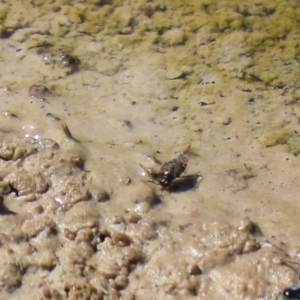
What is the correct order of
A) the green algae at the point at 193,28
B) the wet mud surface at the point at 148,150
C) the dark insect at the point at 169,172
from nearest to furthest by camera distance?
the wet mud surface at the point at 148,150 → the dark insect at the point at 169,172 → the green algae at the point at 193,28

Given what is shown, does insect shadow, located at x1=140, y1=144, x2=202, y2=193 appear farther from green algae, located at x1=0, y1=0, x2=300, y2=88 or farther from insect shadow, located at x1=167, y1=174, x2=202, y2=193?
green algae, located at x1=0, y1=0, x2=300, y2=88

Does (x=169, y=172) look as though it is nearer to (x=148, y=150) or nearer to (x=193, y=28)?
(x=148, y=150)

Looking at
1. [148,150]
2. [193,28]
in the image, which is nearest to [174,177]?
[148,150]

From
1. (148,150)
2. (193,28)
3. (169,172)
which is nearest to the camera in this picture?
(169,172)

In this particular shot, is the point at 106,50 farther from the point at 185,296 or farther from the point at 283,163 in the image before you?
the point at 185,296

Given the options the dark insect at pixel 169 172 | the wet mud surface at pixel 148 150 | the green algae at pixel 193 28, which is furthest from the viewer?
the green algae at pixel 193 28

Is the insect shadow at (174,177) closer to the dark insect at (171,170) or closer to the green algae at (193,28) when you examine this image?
the dark insect at (171,170)

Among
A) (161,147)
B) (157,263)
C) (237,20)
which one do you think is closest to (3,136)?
(161,147)

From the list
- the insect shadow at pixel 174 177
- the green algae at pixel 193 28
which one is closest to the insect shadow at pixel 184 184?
the insect shadow at pixel 174 177

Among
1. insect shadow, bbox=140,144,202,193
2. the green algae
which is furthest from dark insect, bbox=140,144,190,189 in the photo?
the green algae
